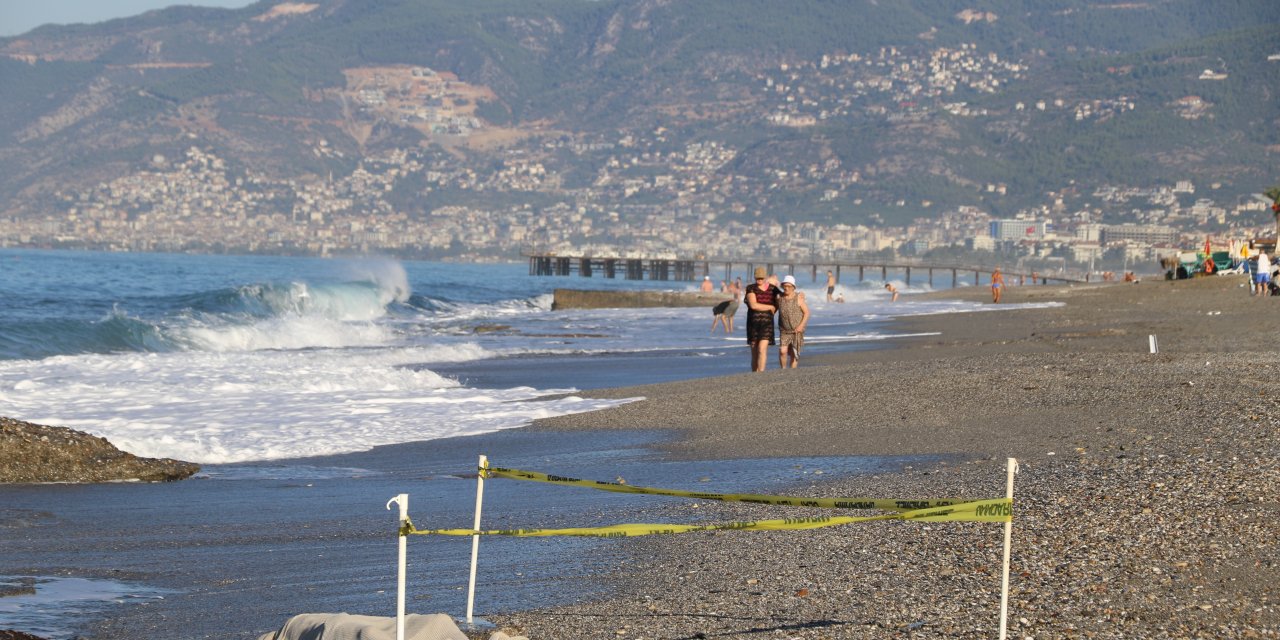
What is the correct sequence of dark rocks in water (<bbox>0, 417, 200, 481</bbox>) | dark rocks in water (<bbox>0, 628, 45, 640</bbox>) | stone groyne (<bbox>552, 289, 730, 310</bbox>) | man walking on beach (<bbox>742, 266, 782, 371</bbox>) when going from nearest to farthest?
dark rocks in water (<bbox>0, 628, 45, 640</bbox>)
dark rocks in water (<bbox>0, 417, 200, 481</bbox>)
man walking on beach (<bbox>742, 266, 782, 371</bbox>)
stone groyne (<bbox>552, 289, 730, 310</bbox>)

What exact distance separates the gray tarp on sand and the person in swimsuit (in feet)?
39.4

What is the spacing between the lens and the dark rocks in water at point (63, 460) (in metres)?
9.90

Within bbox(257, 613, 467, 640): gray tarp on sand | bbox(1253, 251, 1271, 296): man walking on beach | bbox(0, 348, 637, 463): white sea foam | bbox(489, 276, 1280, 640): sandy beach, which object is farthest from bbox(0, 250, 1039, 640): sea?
bbox(1253, 251, 1271, 296): man walking on beach

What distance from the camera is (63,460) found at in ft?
33.0

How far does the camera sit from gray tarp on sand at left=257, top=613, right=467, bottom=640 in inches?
200

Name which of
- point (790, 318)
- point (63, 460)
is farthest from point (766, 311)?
point (63, 460)

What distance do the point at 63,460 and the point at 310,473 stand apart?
167 cm

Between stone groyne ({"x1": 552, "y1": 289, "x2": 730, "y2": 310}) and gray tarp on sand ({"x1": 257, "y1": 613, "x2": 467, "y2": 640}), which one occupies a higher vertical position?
gray tarp on sand ({"x1": 257, "y1": 613, "x2": 467, "y2": 640})

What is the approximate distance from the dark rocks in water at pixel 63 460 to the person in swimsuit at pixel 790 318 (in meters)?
8.30

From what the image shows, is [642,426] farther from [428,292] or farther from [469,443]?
[428,292]

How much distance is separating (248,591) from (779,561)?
7.77 ft

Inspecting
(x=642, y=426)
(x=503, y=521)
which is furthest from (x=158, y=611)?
(x=642, y=426)

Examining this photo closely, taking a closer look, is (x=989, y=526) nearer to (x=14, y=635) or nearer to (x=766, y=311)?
(x=14, y=635)

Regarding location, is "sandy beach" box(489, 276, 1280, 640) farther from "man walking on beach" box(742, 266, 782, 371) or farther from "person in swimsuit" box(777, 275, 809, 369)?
"person in swimsuit" box(777, 275, 809, 369)
